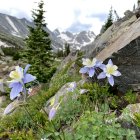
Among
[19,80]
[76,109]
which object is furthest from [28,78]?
[76,109]

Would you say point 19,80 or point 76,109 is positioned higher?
point 19,80

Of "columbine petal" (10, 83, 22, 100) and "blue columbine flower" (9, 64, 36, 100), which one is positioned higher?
"blue columbine flower" (9, 64, 36, 100)

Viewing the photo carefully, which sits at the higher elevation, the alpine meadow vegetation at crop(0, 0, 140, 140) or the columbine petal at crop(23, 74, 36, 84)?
the columbine petal at crop(23, 74, 36, 84)

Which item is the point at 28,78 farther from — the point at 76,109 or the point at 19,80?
Result: the point at 76,109

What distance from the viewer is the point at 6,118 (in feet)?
31.0

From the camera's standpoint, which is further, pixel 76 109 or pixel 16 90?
pixel 76 109

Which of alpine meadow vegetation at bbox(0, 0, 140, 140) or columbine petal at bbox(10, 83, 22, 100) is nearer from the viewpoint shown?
columbine petal at bbox(10, 83, 22, 100)

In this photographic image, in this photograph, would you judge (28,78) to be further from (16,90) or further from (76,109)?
(76,109)

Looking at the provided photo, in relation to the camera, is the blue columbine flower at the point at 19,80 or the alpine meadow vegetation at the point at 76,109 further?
the alpine meadow vegetation at the point at 76,109

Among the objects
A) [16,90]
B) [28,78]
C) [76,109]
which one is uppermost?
[28,78]

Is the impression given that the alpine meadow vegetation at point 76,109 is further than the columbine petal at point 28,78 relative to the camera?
Yes

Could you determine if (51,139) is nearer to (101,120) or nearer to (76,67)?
(101,120)

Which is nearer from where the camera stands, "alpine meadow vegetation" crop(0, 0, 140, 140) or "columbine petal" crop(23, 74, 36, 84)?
Answer: "columbine petal" crop(23, 74, 36, 84)

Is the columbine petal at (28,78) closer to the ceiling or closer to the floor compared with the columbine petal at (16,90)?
closer to the ceiling
